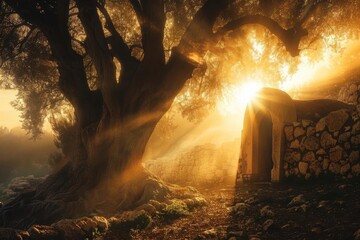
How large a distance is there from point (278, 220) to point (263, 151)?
6.46m

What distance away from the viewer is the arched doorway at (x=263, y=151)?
12141 mm

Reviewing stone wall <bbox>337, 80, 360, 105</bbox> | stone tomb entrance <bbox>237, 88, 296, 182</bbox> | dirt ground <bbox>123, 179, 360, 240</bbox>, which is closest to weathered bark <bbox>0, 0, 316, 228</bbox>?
stone tomb entrance <bbox>237, 88, 296, 182</bbox>

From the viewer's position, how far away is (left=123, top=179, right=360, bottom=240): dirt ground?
16.5 ft

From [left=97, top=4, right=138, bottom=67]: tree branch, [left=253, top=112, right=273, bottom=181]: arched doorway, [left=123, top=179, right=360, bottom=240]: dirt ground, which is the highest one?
[left=97, top=4, right=138, bottom=67]: tree branch

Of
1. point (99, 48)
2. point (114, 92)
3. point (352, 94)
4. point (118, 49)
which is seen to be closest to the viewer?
Answer: point (99, 48)

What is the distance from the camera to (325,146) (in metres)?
9.73

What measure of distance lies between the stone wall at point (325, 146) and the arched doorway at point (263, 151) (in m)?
1.44

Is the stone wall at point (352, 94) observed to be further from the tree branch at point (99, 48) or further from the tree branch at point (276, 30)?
the tree branch at point (99, 48)

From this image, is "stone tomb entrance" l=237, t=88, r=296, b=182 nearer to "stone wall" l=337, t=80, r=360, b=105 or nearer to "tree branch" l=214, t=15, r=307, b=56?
"tree branch" l=214, t=15, r=307, b=56

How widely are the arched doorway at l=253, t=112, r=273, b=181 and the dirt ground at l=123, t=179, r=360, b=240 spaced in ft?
10.8

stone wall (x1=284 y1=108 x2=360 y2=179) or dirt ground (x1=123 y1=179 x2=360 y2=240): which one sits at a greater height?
stone wall (x1=284 y1=108 x2=360 y2=179)

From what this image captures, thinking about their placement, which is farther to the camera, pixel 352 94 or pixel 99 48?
pixel 352 94

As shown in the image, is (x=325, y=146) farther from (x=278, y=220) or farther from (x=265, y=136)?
(x=278, y=220)

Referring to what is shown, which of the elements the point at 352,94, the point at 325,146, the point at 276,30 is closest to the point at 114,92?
the point at 276,30
